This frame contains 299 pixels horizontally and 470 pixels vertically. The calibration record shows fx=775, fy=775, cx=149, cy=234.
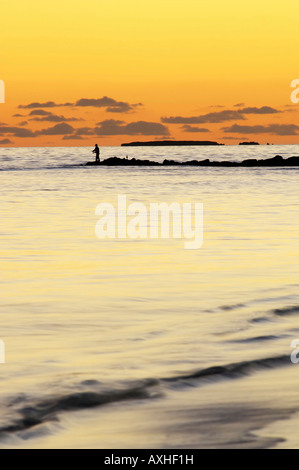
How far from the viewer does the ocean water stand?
595 cm

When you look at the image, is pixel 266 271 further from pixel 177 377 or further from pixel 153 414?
pixel 153 414

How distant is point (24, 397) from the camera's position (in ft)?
21.6

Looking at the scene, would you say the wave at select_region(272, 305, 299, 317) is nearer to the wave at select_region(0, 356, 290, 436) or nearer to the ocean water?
the ocean water

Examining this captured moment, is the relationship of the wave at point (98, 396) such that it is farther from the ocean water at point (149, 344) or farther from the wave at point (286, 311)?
the wave at point (286, 311)

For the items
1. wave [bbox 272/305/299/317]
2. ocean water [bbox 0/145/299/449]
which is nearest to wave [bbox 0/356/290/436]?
ocean water [bbox 0/145/299/449]

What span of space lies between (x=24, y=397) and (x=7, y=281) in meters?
5.97

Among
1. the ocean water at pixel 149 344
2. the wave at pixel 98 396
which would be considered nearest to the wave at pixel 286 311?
the ocean water at pixel 149 344

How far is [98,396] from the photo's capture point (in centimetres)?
668

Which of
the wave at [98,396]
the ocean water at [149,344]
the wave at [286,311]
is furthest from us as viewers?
the wave at [286,311]

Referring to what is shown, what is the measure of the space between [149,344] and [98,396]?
5.68 feet

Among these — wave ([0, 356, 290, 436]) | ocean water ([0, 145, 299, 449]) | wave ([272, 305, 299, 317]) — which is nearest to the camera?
ocean water ([0, 145, 299, 449])

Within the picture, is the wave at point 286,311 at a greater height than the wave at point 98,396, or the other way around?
the wave at point 286,311

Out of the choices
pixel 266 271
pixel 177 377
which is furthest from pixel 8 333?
pixel 266 271

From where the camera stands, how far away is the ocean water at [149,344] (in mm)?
5953
